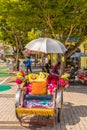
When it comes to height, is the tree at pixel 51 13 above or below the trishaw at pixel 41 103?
above

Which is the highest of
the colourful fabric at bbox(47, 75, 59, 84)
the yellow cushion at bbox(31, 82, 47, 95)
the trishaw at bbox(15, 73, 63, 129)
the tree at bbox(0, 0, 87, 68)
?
the tree at bbox(0, 0, 87, 68)

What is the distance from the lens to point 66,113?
11.3 metres

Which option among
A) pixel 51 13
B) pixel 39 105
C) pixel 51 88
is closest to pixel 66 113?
pixel 51 88

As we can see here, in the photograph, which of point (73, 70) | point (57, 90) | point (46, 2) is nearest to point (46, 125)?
point (57, 90)

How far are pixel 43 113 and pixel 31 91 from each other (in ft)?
4.26

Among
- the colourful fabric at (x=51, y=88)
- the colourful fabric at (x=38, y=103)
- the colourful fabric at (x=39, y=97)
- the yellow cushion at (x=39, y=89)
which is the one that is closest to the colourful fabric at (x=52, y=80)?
the colourful fabric at (x=51, y=88)

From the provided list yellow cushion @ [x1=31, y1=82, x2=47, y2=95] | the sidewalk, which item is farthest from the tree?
yellow cushion @ [x1=31, y1=82, x2=47, y2=95]

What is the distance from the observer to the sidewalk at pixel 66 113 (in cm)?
949

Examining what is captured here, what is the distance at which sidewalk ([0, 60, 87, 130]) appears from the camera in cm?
949

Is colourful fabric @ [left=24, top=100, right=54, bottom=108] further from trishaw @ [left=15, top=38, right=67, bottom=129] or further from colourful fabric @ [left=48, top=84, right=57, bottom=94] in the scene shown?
colourful fabric @ [left=48, top=84, right=57, bottom=94]

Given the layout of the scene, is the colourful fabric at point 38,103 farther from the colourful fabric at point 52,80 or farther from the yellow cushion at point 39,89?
the colourful fabric at point 52,80

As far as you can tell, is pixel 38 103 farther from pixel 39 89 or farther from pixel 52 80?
pixel 52 80

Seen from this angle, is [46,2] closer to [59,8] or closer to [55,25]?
[59,8]

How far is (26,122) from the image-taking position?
988 cm
